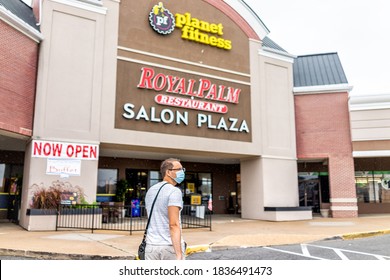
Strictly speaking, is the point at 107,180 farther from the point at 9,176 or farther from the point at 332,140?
the point at 332,140

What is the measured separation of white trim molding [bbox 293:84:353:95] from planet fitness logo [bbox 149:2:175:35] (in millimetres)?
9132

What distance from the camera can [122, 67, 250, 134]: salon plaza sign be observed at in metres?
18.8

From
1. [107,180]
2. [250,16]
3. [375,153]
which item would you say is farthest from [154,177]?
[375,153]

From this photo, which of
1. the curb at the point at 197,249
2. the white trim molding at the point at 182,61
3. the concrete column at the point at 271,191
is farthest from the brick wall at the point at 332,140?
the curb at the point at 197,249

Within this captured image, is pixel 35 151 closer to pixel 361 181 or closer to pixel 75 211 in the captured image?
pixel 75 211

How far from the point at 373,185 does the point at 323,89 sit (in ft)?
30.0

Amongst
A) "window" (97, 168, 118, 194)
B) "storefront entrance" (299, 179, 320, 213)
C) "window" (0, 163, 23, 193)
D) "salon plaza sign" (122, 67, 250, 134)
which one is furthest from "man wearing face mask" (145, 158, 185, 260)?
"storefront entrance" (299, 179, 320, 213)

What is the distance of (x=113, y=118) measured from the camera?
58.2 feet

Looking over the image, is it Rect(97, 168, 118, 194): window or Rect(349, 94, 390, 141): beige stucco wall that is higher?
Rect(349, 94, 390, 141): beige stucco wall

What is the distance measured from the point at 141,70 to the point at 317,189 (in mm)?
16027

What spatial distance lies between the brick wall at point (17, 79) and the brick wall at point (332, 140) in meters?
15.8

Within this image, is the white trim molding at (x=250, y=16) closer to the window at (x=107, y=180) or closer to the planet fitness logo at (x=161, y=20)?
the planet fitness logo at (x=161, y=20)

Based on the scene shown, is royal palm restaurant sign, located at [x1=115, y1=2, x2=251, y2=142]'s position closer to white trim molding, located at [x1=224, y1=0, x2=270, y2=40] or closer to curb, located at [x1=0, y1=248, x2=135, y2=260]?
white trim molding, located at [x1=224, y1=0, x2=270, y2=40]

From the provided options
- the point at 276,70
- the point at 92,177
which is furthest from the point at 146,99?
the point at 276,70
